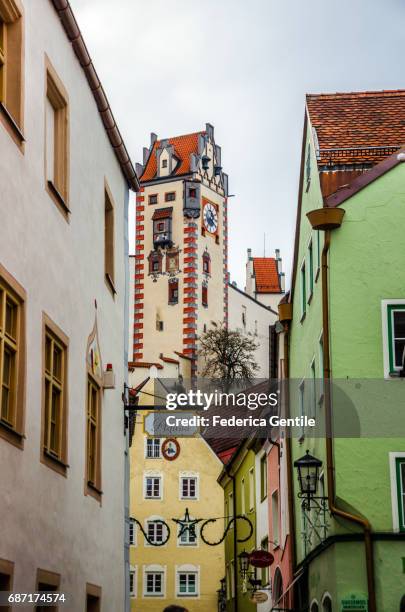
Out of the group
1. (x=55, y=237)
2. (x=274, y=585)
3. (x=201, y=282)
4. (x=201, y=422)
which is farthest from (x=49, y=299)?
(x=201, y=282)

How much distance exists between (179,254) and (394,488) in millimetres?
77033

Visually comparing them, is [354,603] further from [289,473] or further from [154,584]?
[154,584]

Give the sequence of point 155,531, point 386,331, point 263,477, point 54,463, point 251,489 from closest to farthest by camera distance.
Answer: point 54,463 < point 386,331 < point 263,477 < point 251,489 < point 155,531

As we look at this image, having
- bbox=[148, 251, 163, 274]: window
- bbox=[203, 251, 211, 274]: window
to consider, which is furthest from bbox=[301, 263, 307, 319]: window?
bbox=[203, 251, 211, 274]: window

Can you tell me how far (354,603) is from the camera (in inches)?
759

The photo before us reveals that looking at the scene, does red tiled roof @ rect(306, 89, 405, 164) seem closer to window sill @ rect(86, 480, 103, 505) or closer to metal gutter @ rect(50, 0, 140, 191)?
metal gutter @ rect(50, 0, 140, 191)

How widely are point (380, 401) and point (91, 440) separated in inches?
241

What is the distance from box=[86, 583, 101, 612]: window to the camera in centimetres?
1548

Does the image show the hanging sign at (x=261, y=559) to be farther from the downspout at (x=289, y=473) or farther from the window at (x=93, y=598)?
the window at (x=93, y=598)

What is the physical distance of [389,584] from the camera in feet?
62.9

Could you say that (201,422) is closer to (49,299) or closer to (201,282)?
(49,299)

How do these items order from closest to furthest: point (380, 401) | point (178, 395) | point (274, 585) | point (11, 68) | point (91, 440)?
1. point (11, 68)
2. point (91, 440)
3. point (178, 395)
4. point (380, 401)
5. point (274, 585)

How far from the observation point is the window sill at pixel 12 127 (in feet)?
36.9

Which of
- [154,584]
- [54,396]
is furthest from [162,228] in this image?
[54,396]
